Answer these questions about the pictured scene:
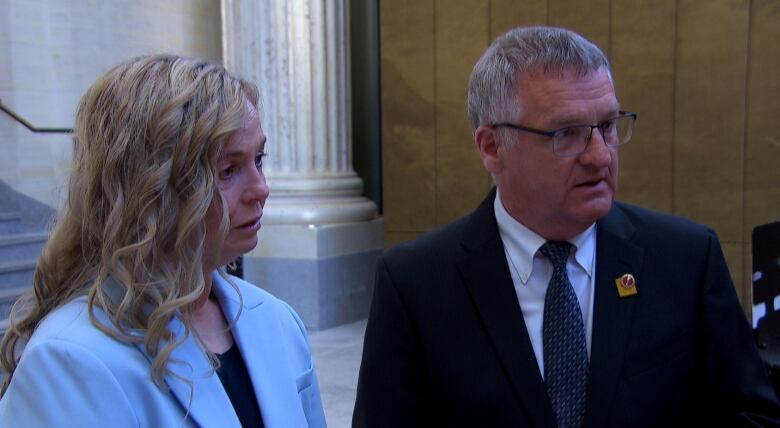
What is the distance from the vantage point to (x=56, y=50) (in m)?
7.39

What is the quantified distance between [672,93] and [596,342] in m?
4.89

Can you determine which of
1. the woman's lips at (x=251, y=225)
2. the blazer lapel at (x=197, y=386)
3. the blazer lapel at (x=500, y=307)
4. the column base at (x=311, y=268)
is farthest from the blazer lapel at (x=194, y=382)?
the column base at (x=311, y=268)

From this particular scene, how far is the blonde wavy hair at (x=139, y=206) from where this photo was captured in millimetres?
1476

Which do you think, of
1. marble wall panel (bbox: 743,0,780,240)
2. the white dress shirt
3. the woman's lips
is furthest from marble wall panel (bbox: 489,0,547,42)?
the woman's lips

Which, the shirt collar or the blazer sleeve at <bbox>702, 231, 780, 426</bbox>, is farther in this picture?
the shirt collar

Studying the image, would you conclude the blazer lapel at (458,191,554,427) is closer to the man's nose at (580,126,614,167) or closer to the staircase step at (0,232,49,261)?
the man's nose at (580,126,614,167)

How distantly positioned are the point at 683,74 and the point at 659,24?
45cm

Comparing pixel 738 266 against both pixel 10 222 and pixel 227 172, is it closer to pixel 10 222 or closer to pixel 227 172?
pixel 227 172

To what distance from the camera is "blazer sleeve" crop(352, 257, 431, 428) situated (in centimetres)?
201

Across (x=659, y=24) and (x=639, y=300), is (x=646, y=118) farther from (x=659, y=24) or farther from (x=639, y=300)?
(x=639, y=300)

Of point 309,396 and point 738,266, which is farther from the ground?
point 309,396

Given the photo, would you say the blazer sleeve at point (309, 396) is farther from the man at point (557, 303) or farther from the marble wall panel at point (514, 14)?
the marble wall panel at point (514, 14)

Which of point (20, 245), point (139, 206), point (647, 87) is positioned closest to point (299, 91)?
point (20, 245)

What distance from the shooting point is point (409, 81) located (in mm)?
7441
